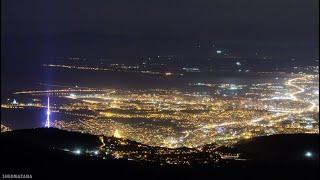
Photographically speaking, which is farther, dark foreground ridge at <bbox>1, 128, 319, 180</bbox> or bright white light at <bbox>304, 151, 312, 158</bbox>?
bright white light at <bbox>304, 151, 312, 158</bbox>

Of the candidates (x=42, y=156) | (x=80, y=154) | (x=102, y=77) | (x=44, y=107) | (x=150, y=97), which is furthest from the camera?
(x=102, y=77)

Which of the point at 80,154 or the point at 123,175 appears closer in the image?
the point at 123,175

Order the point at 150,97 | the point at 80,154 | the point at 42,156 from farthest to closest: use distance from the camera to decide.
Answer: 1. the point at 150,97
2. the point at 80,154
3. the point at 42,156

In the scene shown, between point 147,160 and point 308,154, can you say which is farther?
point 308,154

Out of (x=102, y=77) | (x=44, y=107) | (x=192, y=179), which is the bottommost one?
(x=192, y=179)

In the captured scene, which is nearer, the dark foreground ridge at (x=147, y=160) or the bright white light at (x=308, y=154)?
the dark foreground ridge at (x=147, y=160)

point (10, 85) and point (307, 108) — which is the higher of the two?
point (10, 85)

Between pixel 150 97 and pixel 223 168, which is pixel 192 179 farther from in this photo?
pixel 150 97

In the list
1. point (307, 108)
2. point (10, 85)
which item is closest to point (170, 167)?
point (307, 108)
